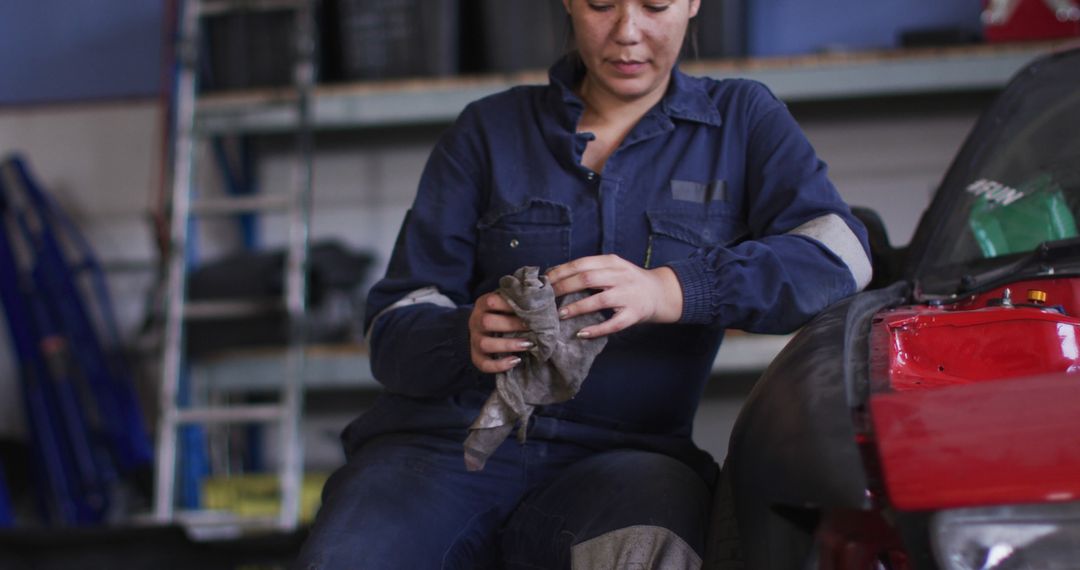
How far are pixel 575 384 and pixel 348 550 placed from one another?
344 millimetres

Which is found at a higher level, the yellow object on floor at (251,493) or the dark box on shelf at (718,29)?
the dark box on shelf at (718,29)

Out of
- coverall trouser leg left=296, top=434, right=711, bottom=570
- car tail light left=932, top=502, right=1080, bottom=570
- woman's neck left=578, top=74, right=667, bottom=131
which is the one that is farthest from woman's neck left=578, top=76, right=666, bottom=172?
car tail light left=932, top=502, right=1080, bottom=570

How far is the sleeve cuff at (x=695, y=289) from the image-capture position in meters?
1.46

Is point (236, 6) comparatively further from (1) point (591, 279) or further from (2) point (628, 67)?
(1) point (591, 279)

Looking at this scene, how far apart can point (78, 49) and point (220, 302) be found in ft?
5.56

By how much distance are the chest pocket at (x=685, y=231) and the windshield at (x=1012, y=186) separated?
40 centimetres

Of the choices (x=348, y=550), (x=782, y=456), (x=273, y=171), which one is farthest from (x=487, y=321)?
(x=273, y=171)

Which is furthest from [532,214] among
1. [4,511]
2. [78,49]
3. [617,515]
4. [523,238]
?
Result: [78,49]

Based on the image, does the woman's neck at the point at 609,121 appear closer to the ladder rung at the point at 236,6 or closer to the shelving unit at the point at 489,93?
the shelving unit at the point at 489,93

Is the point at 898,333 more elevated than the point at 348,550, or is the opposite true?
the point at 898,333

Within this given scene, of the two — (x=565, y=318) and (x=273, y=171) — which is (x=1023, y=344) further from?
(x=273, y=171)

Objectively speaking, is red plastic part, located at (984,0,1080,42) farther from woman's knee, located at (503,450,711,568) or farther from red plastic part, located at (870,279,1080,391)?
woman's knee, located at (503,450,711,568)

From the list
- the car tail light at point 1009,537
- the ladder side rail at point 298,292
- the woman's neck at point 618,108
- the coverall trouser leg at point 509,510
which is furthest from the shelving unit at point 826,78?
the car tail light at point 1009,537

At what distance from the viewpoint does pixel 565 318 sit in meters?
1.38
